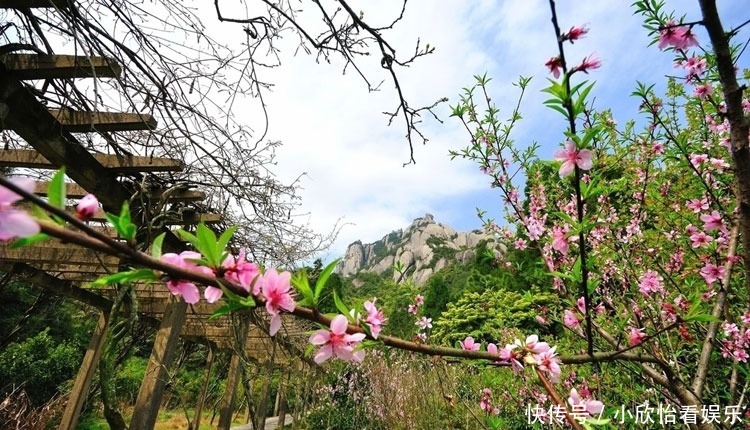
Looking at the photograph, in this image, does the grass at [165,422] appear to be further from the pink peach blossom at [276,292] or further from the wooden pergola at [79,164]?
the pink peach blossom at [276,292]

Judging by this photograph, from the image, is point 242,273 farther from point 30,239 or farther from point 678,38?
point 678,38

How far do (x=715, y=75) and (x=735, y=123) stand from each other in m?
1.73

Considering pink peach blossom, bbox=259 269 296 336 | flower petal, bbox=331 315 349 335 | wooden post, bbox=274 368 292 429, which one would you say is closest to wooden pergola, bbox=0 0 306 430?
pink peach blossom, bbox=259 269 296 336

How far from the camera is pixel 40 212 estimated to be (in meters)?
0.47

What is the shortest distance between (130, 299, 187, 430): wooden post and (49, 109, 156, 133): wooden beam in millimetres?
1950

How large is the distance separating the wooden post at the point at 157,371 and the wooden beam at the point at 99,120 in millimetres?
1950

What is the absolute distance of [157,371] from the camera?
3787 mm

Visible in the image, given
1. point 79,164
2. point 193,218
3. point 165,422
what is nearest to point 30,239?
point 79,164

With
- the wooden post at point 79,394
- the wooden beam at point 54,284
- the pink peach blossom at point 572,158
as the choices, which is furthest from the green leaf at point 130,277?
the wooden beam at point 54,284

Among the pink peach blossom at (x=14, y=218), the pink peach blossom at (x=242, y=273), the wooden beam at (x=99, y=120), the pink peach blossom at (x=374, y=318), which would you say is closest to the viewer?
the pink peach blossom at (x=14, y=218)

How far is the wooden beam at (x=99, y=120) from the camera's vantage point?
90.9 inches

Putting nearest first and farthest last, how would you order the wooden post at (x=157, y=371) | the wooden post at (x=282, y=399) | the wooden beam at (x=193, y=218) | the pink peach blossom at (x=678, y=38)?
the pink peach blossom at (x=678, y=38), the wooden beam at (x=193, y=218), the wooden post at (x=157, y=371), the wooden post at (x=282, y=399)

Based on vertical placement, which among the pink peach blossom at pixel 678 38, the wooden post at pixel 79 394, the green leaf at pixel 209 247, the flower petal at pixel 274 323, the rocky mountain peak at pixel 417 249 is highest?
the rocky mountain peak at pixel 417 249

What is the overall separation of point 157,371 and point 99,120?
96.7 inches
